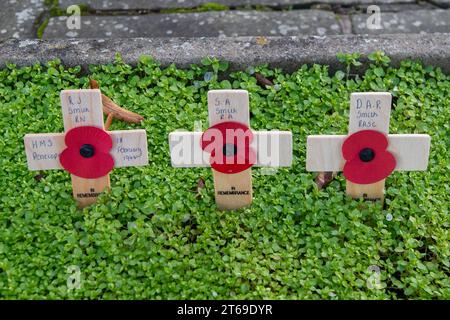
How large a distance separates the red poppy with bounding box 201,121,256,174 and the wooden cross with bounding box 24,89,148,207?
26 cm

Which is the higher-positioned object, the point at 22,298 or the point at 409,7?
the point at 409,7

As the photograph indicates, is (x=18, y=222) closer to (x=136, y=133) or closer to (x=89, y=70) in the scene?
(x=136, y=133)

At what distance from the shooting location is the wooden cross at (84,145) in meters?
2.64

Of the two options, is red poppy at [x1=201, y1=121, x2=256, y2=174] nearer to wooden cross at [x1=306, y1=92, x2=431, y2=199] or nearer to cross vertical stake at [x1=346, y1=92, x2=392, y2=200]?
wooden cross at [x1=306, y1=92, x2=431, y2=199]

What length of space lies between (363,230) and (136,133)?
0.92 metres

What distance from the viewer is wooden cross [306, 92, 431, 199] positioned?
2617 mm

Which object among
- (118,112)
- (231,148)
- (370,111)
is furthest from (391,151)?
(118,112)

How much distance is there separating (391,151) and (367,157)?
0.33 ft

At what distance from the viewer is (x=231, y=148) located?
2.69 meters

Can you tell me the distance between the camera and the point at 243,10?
425 cm

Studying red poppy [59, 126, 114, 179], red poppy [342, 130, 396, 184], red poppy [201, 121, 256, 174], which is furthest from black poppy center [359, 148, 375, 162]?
red poppy [59, 126, 114, 179]
